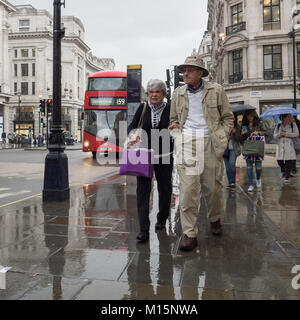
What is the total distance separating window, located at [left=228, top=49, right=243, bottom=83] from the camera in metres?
28.2

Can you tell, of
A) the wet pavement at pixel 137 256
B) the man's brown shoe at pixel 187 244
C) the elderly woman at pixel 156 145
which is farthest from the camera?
the elderly woman at pixel 156 145

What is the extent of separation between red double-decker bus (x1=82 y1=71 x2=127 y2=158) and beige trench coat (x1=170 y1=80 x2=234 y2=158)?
1393 centimetres

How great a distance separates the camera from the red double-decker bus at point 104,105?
1717cm

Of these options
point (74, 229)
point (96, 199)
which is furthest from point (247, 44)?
point (74, 229)

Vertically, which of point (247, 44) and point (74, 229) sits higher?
point (247, 44)

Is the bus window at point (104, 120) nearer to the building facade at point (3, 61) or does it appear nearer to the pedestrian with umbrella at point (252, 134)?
the pedestrian with umbrella at point (252, 134)

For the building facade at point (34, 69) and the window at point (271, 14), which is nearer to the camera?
the window at point (271, 14)

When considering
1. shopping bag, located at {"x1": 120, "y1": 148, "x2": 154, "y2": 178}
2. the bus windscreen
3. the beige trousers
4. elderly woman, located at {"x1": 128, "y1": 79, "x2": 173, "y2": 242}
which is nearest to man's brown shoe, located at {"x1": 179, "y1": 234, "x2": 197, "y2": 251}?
the beige trousers

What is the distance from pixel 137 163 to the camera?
3703 mm

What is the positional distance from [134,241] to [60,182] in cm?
276

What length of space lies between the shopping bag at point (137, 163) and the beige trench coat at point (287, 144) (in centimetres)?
592

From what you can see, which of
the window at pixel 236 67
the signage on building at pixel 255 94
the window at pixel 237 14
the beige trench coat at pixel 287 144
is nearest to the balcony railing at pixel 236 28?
the window at pixel 237 14
